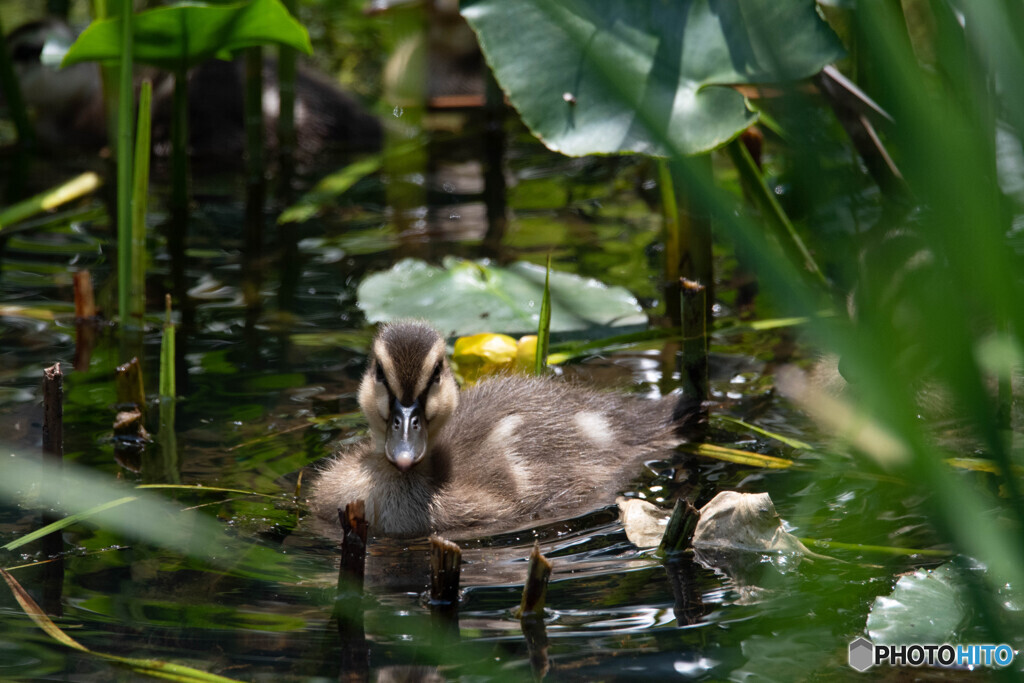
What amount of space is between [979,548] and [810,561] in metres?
1.26

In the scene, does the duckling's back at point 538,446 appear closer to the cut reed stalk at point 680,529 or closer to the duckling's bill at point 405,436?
the duckling's bill at point 405,436

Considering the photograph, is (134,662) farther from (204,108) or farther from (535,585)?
(204,108)

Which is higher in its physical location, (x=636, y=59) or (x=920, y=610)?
(x=636, y=59)

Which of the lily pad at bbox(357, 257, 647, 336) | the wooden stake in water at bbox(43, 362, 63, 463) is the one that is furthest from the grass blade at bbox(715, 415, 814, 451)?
the wooden stake in water at bbox(43, 362, 63, 463)

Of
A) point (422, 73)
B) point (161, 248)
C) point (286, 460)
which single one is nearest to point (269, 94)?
point (422, 73)

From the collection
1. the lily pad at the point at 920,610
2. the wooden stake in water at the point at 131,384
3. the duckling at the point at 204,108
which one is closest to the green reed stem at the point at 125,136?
the wooden stake in water at the point at 131,384

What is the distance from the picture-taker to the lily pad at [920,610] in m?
1.95

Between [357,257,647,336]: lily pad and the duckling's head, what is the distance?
78 cm

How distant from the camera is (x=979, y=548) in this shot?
43.7 inches

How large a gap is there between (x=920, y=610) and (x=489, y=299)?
2.02m

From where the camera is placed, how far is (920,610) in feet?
6.55

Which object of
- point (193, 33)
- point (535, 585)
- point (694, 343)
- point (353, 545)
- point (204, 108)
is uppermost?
point (204, 108)

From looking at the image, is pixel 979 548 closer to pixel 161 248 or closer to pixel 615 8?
pixel 615 8

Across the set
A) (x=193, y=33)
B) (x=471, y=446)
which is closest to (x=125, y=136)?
(x=193, y=33)
